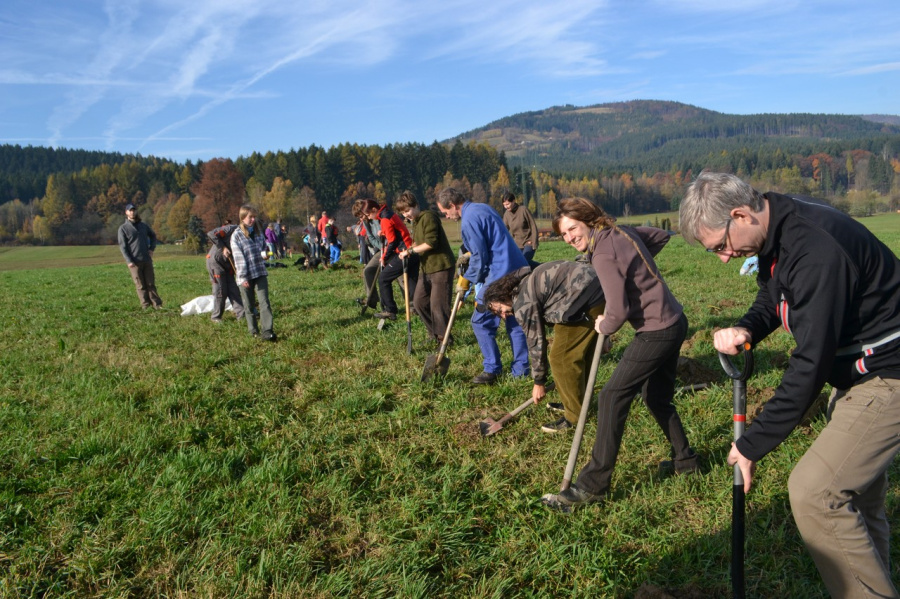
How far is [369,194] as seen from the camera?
8688cm

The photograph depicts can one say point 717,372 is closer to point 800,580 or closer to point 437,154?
point 800,580

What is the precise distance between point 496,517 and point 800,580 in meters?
1.70

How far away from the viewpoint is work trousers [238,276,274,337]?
8758mm

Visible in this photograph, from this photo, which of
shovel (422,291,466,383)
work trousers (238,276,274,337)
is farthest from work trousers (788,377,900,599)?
work trousers (238,276,274,337)

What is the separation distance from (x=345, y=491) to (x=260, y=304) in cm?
526

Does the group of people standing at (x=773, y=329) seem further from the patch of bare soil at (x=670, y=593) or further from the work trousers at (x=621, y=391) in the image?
the patch of bare soil at (x=670, y=593)

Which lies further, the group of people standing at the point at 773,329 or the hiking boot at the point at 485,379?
the hiking boot at the point at 485,379

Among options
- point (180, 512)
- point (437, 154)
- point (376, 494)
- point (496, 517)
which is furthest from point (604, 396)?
point (437, 154)

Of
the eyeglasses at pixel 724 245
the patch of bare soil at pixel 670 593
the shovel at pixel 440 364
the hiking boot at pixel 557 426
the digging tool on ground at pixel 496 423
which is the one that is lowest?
the patch of bare soil at pixel 670 593

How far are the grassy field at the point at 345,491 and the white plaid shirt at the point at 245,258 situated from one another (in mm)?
1711

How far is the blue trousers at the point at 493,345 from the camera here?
6.34 meters

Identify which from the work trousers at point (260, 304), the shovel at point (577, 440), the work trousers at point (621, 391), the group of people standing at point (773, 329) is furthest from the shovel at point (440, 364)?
the work trousers at point (260, 304)

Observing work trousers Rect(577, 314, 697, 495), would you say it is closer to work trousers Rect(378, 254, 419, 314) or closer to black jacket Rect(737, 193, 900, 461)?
black jacket Rect(737, 193, 900, 461)

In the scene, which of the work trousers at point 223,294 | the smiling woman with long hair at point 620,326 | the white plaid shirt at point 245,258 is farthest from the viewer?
the work trousers at point 223,294
